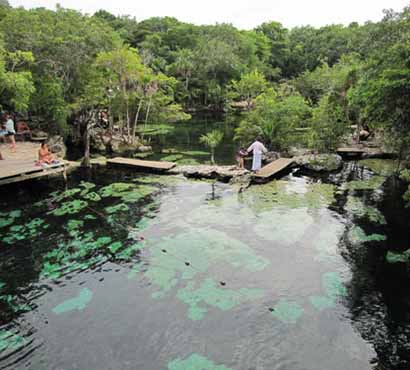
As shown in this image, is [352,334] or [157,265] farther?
[157,265]

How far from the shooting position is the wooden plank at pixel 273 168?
14456 mm

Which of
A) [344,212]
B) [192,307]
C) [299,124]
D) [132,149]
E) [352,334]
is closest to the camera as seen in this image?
[352,334]

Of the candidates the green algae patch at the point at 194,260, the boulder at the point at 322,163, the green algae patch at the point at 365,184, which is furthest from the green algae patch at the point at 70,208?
the boulder at the point at 322,163

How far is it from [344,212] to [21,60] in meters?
14.6

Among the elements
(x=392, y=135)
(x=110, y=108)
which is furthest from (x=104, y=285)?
(x=110, y=108)

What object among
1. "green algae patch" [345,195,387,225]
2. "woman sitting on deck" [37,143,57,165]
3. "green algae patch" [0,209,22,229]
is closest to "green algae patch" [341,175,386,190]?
"green algae patch" [345,195,387,225]

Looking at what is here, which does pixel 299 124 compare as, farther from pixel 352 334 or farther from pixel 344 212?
pixel 352 334

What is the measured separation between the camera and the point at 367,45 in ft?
36.9

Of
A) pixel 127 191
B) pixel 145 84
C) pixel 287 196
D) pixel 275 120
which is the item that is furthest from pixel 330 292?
pixel 145 84

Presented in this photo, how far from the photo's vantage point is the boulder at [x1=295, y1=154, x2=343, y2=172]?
16.4 m

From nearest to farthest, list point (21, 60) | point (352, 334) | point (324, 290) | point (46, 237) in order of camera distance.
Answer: point (352, 334)
point (324, 290)
point (46, 237)
point (21, 60)

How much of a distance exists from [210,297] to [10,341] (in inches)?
137

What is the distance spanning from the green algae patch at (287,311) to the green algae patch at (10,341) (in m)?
4.30

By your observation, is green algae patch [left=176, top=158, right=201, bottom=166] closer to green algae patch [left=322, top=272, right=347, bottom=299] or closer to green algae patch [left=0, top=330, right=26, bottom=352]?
green algae patch [left=322, top=272, right=347, bottom=299]
